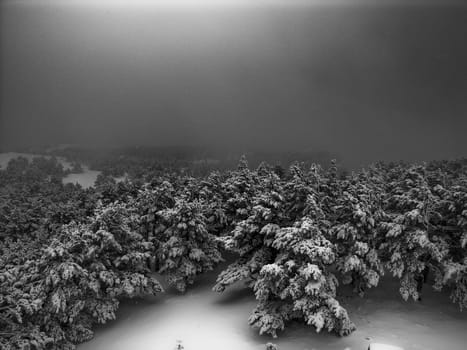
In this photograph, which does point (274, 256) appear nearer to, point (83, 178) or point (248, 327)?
point (248, 327)

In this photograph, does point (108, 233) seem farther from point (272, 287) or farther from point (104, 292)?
point (272, 287)

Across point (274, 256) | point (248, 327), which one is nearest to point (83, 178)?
point (274, 256)

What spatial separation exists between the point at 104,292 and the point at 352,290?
19.3 meters

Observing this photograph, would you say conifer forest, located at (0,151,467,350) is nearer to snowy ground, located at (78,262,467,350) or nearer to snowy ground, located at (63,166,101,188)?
snowy ground, located at (78,262,467,350)

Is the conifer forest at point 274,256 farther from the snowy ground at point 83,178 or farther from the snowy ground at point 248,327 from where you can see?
the snowy ground at point 83,178

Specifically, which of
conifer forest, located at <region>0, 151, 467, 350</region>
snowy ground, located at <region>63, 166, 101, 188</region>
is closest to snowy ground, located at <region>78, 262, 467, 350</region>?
conifer forest, located at <region>0, 151, 467, 350</region>

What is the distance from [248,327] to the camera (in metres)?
21.9

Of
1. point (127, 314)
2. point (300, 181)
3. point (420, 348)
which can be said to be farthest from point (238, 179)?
point (420, 348)

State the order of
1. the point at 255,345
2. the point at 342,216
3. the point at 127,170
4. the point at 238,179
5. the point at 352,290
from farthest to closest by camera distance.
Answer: the point at 127,170 → the point at 238,179 → the point at 352,290 → the point at 342,216 → the point at 255,345

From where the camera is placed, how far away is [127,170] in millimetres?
116062

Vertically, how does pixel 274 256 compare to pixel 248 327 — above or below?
above

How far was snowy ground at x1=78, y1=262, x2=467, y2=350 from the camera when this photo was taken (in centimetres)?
1855

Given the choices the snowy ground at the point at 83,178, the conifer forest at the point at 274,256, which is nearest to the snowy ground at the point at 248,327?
the conifer forest at the point at 274,256

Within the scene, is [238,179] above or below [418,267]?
above
